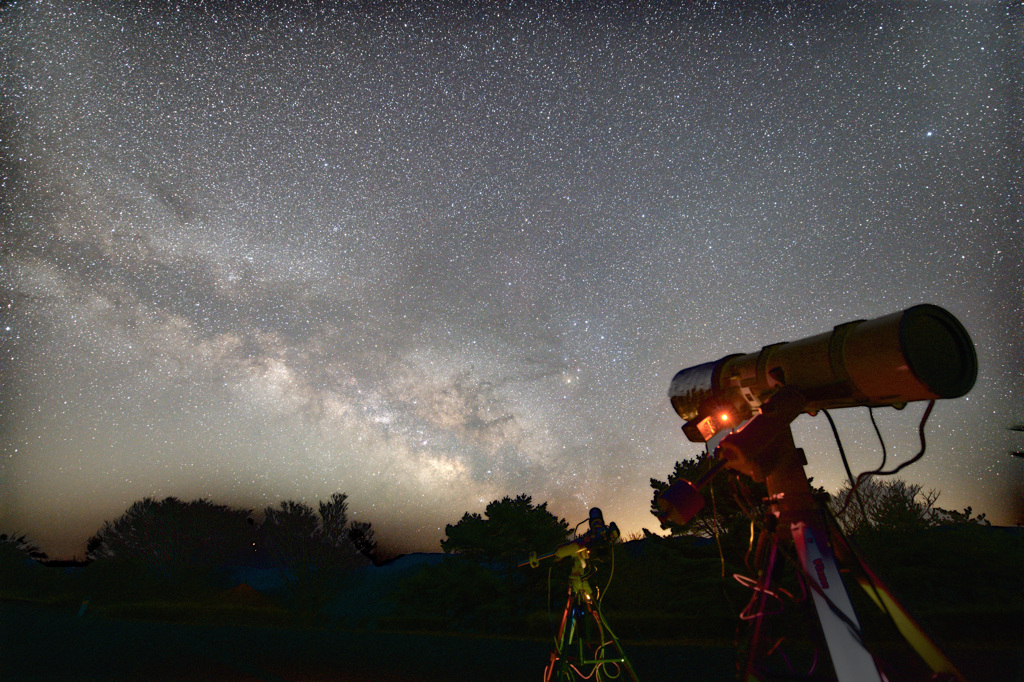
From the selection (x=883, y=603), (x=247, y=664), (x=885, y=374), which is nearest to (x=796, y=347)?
(x=885, y=374)

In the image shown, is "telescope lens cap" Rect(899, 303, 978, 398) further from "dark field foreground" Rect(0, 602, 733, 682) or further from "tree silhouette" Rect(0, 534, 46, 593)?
"tree silhouette" Rect(0, 534, 46, 593)

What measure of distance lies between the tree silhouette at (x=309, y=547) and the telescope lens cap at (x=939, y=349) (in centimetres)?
3436

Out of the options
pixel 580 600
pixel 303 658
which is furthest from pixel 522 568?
pixel 303 658

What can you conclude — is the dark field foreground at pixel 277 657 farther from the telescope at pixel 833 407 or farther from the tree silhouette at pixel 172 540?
the tree silhouette at pixel 172 540

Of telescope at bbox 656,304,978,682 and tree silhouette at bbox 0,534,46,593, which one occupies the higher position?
telescope at bbox 656,304,978,682

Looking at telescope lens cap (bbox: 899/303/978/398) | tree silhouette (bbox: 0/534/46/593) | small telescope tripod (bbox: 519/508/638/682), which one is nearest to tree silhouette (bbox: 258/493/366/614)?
tree silhouette (bbox: 0/534/46/593)

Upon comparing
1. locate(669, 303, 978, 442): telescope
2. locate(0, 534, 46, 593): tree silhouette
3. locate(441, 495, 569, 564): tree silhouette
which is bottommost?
locate(0, 534, 46, 593): tree silhouette

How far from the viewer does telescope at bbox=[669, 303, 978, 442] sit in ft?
5.35

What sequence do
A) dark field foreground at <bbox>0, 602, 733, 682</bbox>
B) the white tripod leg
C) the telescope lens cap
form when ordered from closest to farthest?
the white tripod leg < the telescope lens cap < dark field foreground at <bbox>0, 602, 733, 682</bbox>

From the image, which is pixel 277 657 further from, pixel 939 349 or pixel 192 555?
pixel 192 555

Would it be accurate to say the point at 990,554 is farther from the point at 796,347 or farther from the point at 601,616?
the point at 796,347

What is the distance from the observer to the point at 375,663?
9.24 meters

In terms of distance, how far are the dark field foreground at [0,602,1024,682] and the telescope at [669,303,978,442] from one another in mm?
7330

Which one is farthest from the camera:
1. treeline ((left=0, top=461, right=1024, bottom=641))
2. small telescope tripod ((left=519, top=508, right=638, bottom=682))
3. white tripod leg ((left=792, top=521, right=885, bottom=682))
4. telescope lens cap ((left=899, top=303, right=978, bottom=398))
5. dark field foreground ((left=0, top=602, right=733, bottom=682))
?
treeline ((left=0, top=461, right=1024, bottom=641))
